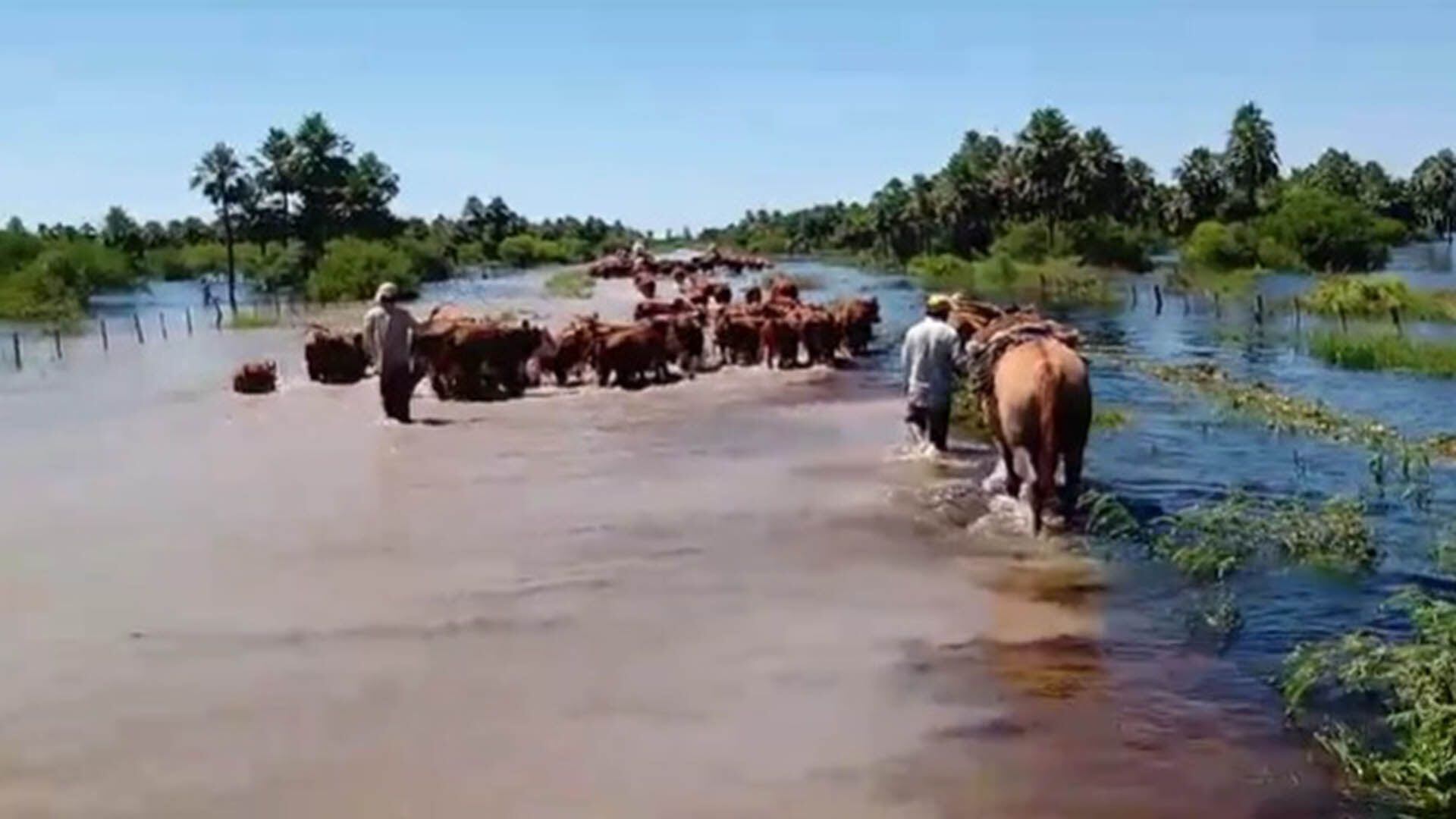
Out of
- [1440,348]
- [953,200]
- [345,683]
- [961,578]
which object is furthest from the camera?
[953,200]

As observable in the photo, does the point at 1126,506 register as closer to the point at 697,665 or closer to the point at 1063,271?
the point at 697,665

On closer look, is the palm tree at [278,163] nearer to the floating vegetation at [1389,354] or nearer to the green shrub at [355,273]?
the green shrub at [355,273]

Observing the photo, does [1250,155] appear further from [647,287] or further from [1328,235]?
[647,287]

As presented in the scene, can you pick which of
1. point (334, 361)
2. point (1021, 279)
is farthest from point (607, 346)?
point (1021, 279)

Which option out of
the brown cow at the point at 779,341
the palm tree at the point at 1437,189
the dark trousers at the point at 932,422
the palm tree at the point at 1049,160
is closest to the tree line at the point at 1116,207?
the palm tree at the point at 1049,160

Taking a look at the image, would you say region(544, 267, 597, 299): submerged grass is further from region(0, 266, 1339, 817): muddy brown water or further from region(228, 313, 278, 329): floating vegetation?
region(0, 266, 1339, 817): muddy brown water

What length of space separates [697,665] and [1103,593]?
114 inches

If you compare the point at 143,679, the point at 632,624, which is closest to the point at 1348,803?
the point at 632,624

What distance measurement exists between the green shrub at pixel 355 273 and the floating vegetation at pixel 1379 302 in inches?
1380

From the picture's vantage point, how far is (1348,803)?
6414mm

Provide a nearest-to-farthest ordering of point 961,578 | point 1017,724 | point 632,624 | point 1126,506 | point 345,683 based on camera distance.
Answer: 1. point 1017,724
2. point 345,683
3. point 632,624
4. point 961,578
5. point 1126,506

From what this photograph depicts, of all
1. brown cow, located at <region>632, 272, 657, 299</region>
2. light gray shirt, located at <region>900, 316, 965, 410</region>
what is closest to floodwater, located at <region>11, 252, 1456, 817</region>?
light gray shirt, located at <region>900, 316, 965, 410</region>

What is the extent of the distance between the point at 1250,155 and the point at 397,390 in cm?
8683

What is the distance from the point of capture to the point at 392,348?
60.3 ft
